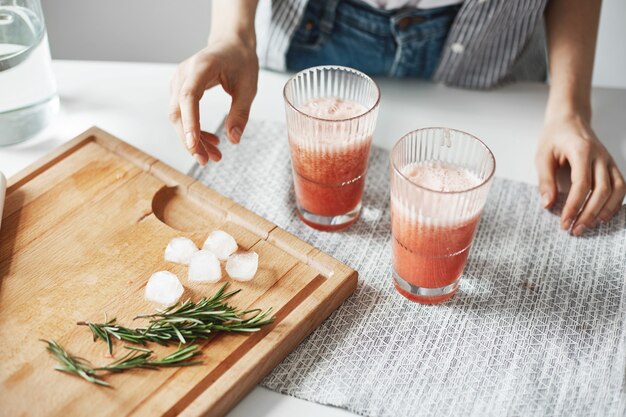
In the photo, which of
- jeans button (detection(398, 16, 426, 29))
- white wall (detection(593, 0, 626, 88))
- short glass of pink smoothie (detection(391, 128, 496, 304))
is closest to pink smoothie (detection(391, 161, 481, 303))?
short glass of pink smoothie (detection(391, 128, 496, 304))

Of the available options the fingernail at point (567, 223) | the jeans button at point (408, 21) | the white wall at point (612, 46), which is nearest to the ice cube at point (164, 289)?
the fingernail at point (567, 223)

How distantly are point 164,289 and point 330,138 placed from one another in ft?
1.33

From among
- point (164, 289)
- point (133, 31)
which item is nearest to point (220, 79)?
point (164, 289)

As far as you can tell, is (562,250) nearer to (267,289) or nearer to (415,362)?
(415,362)

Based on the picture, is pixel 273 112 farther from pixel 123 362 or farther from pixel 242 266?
pixel 123 362

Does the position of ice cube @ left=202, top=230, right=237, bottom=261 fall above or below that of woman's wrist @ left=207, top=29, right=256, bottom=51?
below

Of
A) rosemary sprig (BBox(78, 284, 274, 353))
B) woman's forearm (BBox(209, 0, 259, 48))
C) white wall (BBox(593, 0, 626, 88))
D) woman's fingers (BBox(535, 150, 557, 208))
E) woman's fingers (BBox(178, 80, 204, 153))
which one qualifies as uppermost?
woman's forearm (BBox(209, 0, 259, 48))

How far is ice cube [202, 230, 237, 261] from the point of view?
1.29 metres

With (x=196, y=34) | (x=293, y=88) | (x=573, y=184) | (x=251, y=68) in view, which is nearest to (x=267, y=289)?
(x=293, y=88)

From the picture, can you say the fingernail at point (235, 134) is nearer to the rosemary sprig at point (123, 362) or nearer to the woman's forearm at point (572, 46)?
the rosemary sprig at point (123, 362)

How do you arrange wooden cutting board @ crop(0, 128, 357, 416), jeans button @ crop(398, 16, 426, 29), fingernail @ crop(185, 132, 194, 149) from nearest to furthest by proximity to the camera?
1. wooden cutting board @ crop(0, 128, 357, 416)
2. fingernail @ crop(185, 132, 194, 149)
3. jeans button @ crop(398, 16, 426, 29)

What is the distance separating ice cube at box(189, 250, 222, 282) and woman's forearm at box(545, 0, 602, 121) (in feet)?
2.87

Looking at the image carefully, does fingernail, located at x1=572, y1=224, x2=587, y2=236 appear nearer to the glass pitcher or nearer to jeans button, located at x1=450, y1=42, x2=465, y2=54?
jeans button, located at x1=450, y1=42, x2=465, y2=54

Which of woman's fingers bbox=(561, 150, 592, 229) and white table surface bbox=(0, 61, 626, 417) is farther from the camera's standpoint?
white table surface bbox=(0, 61, 626, 417)
